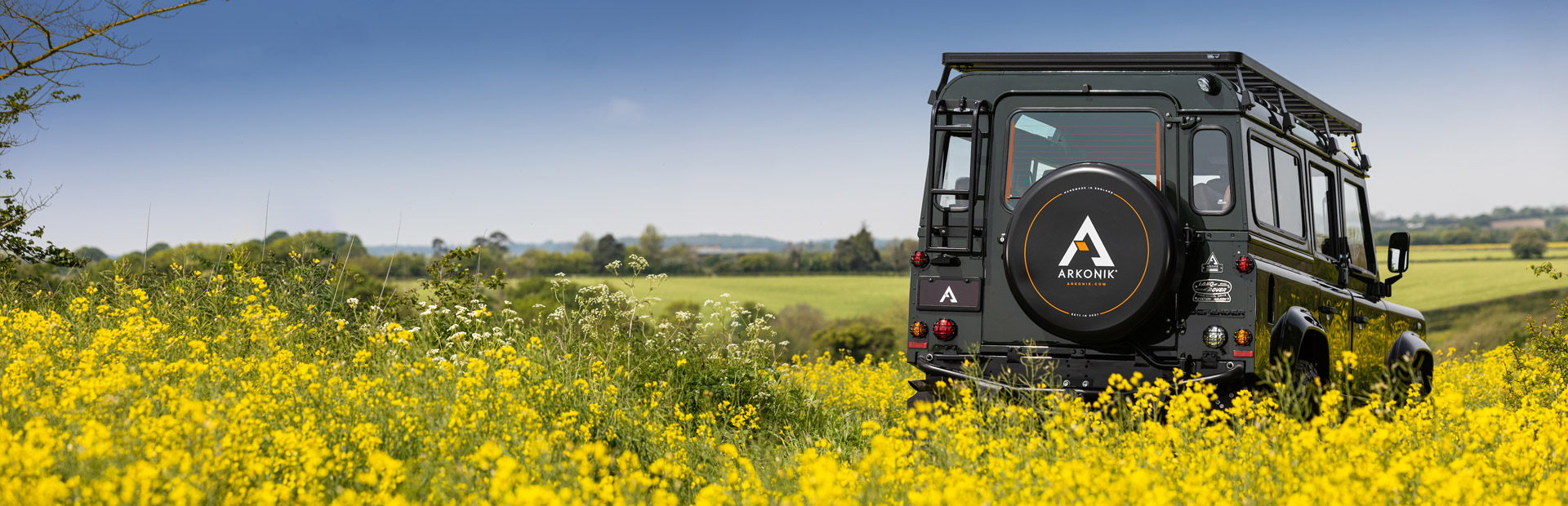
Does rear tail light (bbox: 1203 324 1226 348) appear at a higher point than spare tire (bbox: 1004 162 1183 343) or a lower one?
lower

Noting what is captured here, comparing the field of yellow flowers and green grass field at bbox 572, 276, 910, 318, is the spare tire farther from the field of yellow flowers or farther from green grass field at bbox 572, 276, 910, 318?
green grass field at bbox 572, 276, 910, 318

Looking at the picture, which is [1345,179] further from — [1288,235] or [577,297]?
[577,297]

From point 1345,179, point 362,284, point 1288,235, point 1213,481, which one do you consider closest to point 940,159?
point 1288,235

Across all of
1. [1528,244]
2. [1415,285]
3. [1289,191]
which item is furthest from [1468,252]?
[1289,191]

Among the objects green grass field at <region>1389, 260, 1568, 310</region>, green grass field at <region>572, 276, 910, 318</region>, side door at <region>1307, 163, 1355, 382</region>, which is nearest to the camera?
side door at <region>1307, 163, 1355, 382</region>

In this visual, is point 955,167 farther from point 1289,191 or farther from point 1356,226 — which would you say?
point 1356,226

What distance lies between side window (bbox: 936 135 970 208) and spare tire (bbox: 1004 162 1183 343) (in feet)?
2.13

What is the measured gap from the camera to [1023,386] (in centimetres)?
550

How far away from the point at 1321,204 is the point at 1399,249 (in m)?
1.60

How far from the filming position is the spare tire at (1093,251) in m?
5.04

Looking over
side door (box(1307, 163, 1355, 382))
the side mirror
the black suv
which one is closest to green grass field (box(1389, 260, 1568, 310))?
the side mirror

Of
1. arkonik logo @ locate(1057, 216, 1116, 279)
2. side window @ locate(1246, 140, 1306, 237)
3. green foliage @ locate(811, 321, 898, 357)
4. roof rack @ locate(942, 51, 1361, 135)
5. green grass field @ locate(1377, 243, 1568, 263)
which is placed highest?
green grass field @ locate(1377, 243, 1568, 263)

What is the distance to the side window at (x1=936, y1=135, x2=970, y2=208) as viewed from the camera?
19.3ft

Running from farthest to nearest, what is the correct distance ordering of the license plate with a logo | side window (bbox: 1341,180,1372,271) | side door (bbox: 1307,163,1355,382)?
side window (bbox: 1341,180,1372,271)
side door (bbox: 1307,163,1355,382)
the license plate with a logo
